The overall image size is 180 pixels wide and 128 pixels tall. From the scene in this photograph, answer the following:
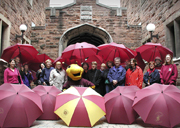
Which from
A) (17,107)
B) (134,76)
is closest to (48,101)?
(17,107)

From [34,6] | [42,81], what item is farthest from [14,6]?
[42,81]

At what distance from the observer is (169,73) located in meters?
4.80

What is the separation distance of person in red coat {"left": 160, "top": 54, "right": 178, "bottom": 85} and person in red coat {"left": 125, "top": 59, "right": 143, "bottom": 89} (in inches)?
27.6

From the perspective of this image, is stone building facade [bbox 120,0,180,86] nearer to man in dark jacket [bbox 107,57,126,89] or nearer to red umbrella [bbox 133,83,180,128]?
man in dark jacket [bbox 107,57,126,89]

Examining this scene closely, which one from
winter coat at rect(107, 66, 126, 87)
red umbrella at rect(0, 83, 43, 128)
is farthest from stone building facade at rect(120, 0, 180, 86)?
red umbrella at rect(0, 83, 43, 128)

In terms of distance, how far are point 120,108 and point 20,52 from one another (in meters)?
4.21

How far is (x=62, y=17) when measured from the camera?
10.5 meters

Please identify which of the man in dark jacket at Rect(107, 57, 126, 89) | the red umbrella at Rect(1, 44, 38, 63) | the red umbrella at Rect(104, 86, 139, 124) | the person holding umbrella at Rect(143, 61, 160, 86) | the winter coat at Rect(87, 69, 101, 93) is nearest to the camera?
the red umbrella at Rect(104, 86, 139, 124)

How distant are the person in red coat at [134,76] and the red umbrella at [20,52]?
3393 mm

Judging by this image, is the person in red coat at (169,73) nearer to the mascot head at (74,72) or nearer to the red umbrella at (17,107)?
the mascot head at (74,72)

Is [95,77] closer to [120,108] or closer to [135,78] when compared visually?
[135,78]

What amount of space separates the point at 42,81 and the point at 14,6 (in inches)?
185

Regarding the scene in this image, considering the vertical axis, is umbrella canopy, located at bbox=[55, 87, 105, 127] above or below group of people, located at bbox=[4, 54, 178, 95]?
below

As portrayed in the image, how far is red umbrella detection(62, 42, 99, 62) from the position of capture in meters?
5.19
